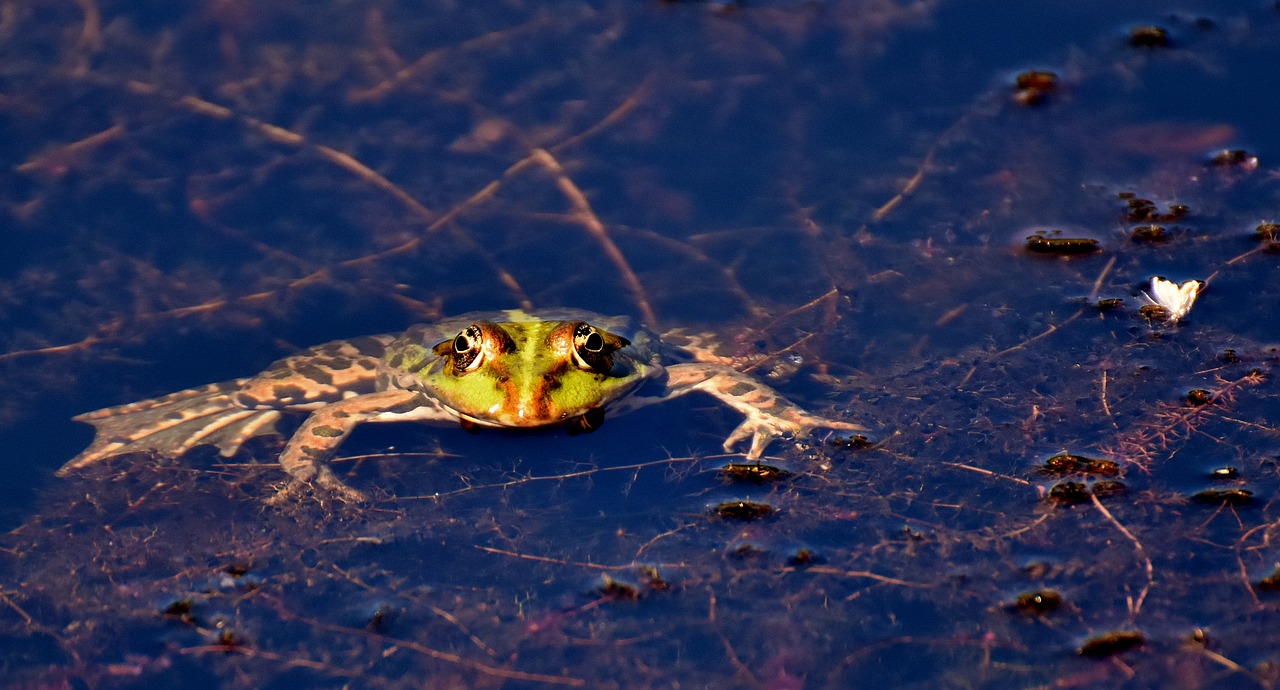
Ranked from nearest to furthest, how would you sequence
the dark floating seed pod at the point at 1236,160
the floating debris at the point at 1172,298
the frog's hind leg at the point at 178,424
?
the frog's hind leg at the point at 178,424
the floating debris at the point at 1172,298
the dark floating seed pod at the point at 1236,160

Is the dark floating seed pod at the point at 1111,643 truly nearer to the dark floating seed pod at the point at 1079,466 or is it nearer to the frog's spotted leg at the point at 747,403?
the dark floating seed pod at the point at 1079,466

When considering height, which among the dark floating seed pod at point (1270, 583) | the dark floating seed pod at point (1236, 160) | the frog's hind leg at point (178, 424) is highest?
the frog's hind leg at point (178, 424)

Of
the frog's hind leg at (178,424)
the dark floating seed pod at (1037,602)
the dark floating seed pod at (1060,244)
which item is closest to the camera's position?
the dark floating seed pod at (1037,602)

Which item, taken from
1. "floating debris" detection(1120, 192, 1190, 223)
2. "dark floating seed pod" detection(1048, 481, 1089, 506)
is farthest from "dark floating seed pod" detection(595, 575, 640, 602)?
"floating debris" detection(1120, 192, 1190, 223)

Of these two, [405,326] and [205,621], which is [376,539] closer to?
[205,621]

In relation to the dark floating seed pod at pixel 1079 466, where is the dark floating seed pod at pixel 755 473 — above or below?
above

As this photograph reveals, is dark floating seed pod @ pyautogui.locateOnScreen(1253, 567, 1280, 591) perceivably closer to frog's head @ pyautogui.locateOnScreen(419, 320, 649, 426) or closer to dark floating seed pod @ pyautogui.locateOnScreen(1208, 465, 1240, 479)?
dark floating seed pod @ pyautogui.locateOnScreen(1208, 465, 1240, 479)

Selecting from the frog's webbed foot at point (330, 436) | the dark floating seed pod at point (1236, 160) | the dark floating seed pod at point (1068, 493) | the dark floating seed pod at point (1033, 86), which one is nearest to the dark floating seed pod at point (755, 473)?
the dark floating seed pod at point (1068, 493)
